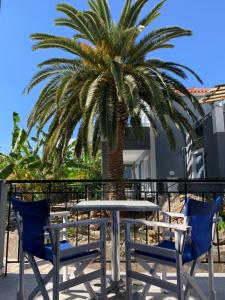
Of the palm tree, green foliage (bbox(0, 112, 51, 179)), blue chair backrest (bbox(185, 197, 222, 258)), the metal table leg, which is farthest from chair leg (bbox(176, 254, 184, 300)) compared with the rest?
Result: green foliage (bbox(0, 112, 51, 179))

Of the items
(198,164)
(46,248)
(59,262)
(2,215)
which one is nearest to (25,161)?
(198,164)

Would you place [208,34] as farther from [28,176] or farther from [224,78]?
[28,176]

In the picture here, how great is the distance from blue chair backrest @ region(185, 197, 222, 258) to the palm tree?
254 inches

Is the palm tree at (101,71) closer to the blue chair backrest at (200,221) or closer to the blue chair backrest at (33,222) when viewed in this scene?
the blue chair backrest at (33,222)

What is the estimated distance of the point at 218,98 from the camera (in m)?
15.3

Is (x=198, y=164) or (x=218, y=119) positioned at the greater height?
(x=218, y=119)

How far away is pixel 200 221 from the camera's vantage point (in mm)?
2582

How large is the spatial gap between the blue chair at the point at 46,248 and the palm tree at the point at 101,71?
628 cm

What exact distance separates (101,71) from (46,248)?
26.9 feet

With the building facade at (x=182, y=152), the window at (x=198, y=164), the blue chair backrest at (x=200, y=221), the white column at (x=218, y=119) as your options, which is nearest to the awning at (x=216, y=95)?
the building facade at (x=182, y=152)

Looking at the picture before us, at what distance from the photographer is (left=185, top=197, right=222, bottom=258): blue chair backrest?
8.18 ft

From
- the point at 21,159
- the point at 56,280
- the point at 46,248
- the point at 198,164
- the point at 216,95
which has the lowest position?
the point at 56,280

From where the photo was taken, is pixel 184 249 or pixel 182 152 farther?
pixel 182 152

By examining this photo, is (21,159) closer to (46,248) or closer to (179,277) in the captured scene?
(46,248)
